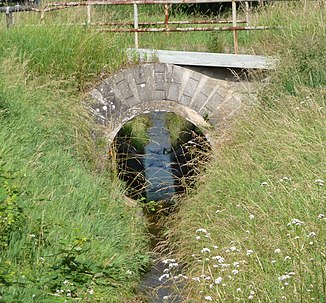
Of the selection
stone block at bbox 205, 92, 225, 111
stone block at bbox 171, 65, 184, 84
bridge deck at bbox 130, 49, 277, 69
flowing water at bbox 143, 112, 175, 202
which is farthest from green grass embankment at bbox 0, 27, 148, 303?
flowing water at bbox 143, 112, 175, 202

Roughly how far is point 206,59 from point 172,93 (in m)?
0.77

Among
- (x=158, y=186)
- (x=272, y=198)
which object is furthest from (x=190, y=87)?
(x=272, y=198)

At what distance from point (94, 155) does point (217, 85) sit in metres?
2.39

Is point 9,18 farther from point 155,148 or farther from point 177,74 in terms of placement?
point 155,148

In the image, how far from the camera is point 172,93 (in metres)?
13.9

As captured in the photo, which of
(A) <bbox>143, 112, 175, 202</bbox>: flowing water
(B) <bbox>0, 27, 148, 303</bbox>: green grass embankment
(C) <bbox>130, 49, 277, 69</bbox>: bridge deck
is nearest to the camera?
(B) <bbox>0, 27, 148, 303</bbox>: green grass embankment

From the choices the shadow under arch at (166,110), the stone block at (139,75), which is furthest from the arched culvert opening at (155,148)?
the stone block at (139,75)

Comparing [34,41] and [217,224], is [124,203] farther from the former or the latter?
[34,41]

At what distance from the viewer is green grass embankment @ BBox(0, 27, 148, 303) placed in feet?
23.0

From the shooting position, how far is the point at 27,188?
9.20 m

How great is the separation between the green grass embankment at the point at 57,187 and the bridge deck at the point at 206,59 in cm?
50

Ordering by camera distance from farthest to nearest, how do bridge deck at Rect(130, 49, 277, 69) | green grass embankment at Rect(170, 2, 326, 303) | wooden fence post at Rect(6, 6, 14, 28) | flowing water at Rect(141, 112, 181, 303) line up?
1. wooden fence post at Rect(6, 6, 14, 28)
2. bridge deck at Rect(130, 49, 277, 69)
3. flowing water at Rect(141, 112, 181, 303)
4. green grass embankment at Rect(170, 2, 326, 303)

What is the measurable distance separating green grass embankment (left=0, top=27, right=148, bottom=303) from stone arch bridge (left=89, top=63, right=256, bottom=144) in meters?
0.41

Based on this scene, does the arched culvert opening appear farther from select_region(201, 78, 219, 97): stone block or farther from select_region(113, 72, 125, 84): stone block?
select_region(113, 72, 125, 84): stone block
